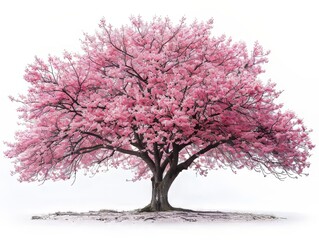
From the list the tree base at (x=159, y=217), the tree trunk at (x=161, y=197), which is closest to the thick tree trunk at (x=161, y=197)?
the tree trunk at (x=161, y=197)

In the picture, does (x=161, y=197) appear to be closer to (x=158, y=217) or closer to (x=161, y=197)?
(x=161, y=197)

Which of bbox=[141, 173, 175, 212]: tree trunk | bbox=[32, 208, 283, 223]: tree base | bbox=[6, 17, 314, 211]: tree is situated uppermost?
bbox=[6, 17, 314, 211]: tree

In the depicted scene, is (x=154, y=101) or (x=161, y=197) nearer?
(x=154, y=101)

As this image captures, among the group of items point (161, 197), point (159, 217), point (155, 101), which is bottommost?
point (159, 217)

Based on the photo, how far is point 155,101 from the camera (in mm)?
17312

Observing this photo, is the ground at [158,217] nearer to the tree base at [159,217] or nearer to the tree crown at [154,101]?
the tree base at [159,217]

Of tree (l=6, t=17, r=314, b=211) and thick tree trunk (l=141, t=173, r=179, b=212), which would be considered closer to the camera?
tree (l=6, t=17, r=314, b=211)

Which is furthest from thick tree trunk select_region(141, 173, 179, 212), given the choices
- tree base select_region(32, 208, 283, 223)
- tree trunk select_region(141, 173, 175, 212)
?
tree base select_region(32, 208, 283, 223)

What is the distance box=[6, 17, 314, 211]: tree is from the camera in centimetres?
1694

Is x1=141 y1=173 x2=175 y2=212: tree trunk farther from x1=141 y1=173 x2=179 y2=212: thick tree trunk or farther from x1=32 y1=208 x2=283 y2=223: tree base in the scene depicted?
x1=32 y1=208 x2=283 y2=223: tree base

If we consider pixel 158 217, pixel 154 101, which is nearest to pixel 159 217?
pixel 158 217

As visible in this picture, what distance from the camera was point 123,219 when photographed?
58.0 feet

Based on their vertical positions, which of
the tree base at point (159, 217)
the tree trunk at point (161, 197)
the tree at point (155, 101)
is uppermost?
the tree at point (155, 101)

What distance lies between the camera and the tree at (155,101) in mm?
16944
